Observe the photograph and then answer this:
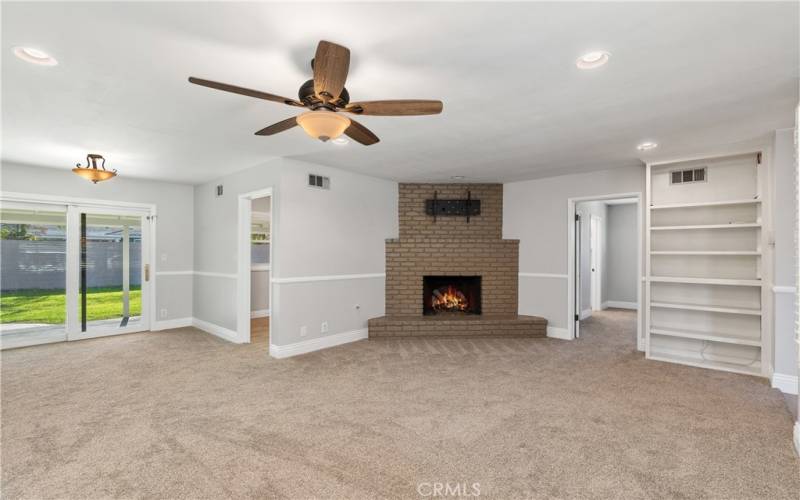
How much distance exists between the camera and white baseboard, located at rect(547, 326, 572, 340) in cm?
541

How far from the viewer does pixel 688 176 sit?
439 centimetres

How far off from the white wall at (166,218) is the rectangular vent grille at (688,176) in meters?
7.11

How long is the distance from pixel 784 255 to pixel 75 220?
8400mm

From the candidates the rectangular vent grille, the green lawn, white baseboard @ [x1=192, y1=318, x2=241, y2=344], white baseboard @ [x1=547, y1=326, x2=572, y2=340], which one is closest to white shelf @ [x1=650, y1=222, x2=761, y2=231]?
A: the rectangular vent grille

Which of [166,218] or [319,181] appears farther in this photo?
[166,218]

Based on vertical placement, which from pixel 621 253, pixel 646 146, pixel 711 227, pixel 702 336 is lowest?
pixel 702 336

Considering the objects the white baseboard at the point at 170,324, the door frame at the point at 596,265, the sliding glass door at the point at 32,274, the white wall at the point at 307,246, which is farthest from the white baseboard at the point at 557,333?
the sliding glass door at the point at 32,274

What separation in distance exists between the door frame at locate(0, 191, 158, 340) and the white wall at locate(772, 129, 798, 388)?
784 centimetres

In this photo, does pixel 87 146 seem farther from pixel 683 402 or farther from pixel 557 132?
pixel 683 402

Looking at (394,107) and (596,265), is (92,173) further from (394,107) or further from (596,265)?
(596,265)

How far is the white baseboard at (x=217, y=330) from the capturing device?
5250 mm

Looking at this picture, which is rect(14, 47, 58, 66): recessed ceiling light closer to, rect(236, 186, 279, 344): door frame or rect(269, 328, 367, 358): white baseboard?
rect(236, 186, 279, 344): door frame

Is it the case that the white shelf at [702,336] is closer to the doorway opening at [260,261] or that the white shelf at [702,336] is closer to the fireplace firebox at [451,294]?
the fireplace firebox at [451,294]

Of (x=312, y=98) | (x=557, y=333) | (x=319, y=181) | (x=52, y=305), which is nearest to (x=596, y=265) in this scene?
(x=557, y=333)
